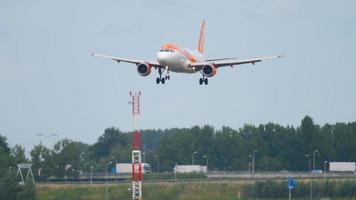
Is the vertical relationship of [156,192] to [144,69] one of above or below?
below

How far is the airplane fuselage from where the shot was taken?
154 meters

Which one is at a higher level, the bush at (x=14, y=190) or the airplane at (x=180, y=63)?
the airplane at (x=180, y=63)

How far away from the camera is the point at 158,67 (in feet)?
518

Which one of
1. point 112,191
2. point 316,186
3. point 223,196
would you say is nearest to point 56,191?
point 112,191

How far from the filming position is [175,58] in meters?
154

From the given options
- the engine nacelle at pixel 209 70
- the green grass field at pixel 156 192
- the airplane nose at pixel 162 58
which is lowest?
the green grass field at pixel 156 192

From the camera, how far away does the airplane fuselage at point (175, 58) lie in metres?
154

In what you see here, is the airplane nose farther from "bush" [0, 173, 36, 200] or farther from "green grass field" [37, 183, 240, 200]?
"bush" [0, 173, 36, 200]

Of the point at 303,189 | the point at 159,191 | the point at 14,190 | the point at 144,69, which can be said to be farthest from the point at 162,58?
the point at 159,191

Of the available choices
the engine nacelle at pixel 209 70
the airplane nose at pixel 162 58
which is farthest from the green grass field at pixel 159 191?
the airplane nose at pixel 162 58

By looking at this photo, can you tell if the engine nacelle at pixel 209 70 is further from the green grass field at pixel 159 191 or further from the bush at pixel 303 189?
the green grass field at pixel 159 191

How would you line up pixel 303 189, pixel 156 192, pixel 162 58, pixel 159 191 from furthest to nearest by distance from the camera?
1. pixel 159 191
2. pixel 156 192
3. pixel 303 189
4. pixel 162 58

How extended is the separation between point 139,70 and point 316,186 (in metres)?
34.3

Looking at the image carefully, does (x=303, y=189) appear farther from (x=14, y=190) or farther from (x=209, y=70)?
(x=14, y=190)
